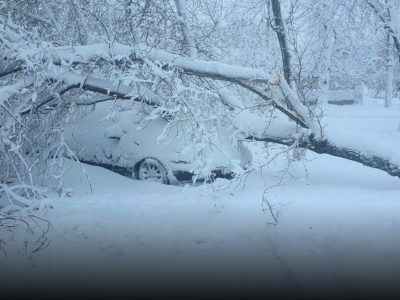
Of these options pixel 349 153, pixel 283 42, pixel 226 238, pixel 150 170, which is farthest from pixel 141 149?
pixel 349 153

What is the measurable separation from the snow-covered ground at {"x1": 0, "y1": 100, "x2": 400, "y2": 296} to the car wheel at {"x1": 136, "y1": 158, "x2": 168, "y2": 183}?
8.1 inches

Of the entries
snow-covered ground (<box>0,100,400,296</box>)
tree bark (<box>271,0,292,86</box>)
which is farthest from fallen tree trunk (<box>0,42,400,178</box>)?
tree bark (<box>271,0,292,86</box>)

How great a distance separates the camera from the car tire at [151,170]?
692cm

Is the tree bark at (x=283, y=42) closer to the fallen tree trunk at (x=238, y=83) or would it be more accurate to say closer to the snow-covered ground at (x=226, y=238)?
the fallen tree trunk at (x=238, y=83)

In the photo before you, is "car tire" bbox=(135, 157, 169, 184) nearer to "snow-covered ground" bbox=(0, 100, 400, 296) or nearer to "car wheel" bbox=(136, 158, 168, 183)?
"car wheel" bbox=(136, 158, 168, 183)

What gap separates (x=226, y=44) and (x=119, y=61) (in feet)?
11.4

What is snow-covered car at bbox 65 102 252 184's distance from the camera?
680 centimetres

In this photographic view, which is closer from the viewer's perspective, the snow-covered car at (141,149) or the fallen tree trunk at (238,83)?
the fallen tree trunk at (238,83)

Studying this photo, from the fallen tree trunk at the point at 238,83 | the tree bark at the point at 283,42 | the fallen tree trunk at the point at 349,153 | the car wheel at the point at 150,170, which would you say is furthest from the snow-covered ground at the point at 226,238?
the tree bark at the point at 283,42

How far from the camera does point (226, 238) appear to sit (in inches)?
193

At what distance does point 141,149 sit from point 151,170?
0.41m

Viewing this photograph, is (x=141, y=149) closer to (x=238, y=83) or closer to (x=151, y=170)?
(x=151, y=170)

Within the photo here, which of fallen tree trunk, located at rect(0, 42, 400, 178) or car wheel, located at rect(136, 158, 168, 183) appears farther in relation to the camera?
car wheel, located at rect(136, 158, 168, 183)

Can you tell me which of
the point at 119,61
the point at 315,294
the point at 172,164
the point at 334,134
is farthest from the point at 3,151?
the point at 334,134
